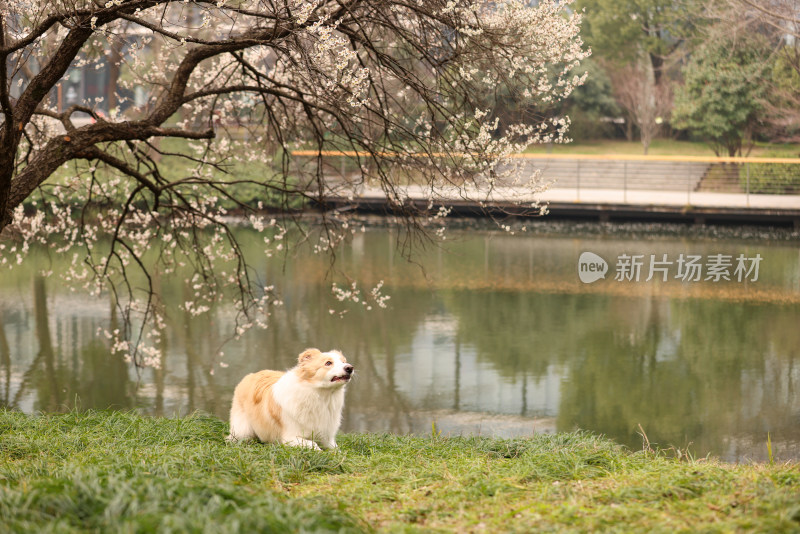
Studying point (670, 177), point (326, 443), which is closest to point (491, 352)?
point (326, 443)

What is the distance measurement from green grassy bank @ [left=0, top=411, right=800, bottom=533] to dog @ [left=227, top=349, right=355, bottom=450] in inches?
8.3

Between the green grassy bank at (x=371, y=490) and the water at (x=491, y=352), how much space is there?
128 inches

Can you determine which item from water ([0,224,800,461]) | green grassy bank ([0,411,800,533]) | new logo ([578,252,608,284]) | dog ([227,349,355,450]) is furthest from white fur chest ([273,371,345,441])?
new logo ([578,252,608,284])

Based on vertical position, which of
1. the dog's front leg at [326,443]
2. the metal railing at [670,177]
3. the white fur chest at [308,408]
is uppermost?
the metal railing at [670,177]

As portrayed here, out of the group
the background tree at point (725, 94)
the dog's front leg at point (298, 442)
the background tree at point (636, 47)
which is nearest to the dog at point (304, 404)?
the dog's front leg at point (298, 442)

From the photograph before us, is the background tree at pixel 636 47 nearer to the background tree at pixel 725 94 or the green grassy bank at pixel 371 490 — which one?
the background tree at pixel 725 94

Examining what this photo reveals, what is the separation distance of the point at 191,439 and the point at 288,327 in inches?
272

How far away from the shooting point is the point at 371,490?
12.7ft

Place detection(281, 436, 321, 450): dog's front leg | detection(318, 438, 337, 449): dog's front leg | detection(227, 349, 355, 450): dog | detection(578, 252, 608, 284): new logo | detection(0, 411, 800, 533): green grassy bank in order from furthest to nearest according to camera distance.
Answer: detection(578, 252, 608, 284): new logo → detection(318, 438, 337, 449): dog's front leg → detection(227, 349, 355, 450): dog → detection(281, 436, 321, 450): dog's front leg → detection(0, 411, 800, 533): green grassy bank

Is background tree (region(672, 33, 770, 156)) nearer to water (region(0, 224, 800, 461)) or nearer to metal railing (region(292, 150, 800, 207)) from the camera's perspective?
metal railing (region(292, 150, 800, 207))

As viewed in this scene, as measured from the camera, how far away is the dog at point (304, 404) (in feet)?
17.3

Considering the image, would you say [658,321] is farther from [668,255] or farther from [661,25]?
[661,25]

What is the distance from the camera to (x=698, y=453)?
25.7ft

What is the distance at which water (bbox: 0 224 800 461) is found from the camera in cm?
888
